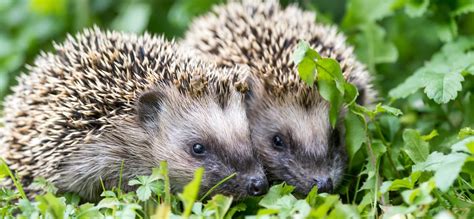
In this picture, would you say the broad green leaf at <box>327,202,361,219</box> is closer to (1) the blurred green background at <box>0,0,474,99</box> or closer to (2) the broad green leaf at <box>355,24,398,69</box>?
(1) the blurred green background at <box>0,0,474,99</box>

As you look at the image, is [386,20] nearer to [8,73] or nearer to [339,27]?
[339,27]

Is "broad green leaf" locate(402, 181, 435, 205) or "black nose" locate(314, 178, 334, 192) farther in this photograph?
"black nose" locate(314, 178, 334, 192)

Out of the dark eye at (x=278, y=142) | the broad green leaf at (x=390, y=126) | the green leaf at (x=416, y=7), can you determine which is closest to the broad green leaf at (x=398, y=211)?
the dark eye at (x=278, y=142)

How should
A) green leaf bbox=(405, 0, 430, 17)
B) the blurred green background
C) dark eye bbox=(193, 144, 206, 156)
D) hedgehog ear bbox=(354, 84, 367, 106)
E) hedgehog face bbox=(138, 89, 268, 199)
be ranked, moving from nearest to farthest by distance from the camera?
hedgehog face bbox=(138, 89, 268, 199) → dark eye bbox=(193, 144, 206, 156) → hedgehog ear bbox=(354, 84, 367, 106) → green leaf bbox=(405, 0, 430, 17) → the blurred green background

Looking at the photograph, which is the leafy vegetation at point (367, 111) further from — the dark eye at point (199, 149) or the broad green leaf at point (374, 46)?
the dark eye at point (199, 149)

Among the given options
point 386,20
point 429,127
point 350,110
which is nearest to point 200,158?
point 350,110

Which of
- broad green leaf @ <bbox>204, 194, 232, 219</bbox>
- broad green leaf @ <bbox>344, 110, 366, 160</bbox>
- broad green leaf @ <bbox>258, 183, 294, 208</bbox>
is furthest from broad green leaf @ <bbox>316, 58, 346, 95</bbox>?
broad green leaf @ <bbox>204, 194, 232, 219</bbox>

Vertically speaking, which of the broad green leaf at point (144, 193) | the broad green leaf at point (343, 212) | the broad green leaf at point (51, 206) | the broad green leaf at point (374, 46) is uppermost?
the broad green leaf at point (374, 46)

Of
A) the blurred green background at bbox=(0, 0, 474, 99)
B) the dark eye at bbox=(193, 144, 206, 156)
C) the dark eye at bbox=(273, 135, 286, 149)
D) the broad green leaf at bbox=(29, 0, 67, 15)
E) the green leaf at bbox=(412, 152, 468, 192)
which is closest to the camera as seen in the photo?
the green leaf at bbox=(412, 152, 468, 192)
